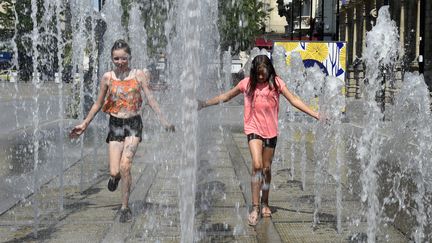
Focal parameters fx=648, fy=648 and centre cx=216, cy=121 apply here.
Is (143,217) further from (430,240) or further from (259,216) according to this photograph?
(430,240)

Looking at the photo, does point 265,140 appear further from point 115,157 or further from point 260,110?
point 115,157

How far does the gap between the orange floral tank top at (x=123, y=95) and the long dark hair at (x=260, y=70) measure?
1.04 m

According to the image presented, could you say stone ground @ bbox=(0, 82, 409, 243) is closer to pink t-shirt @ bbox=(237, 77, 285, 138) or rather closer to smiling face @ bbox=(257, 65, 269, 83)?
pink t-shirt @ bbox=(237, 77, 285, 138)

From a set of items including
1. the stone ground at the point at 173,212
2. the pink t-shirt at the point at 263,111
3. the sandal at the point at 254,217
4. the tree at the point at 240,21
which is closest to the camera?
the stone ground at the point at 173,212

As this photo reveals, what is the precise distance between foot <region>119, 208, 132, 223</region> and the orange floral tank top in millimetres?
902

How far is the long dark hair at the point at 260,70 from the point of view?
19.4ft

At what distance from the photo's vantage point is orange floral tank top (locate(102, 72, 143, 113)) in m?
5.90

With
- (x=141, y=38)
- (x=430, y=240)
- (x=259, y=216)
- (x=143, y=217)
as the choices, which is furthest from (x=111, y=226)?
(x=141, y=38)

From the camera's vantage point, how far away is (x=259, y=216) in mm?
5895

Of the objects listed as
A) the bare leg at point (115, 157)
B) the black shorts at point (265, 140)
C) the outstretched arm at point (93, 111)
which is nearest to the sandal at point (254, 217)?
the black shorts at point (265, 140)

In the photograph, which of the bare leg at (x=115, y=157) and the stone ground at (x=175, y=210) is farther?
the bare leg at (x=115, y=157)

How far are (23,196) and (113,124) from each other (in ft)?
5.47

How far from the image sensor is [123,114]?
5902mm

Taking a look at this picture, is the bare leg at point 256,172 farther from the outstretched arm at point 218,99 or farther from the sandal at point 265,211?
the outstretched arm at point 218,99
